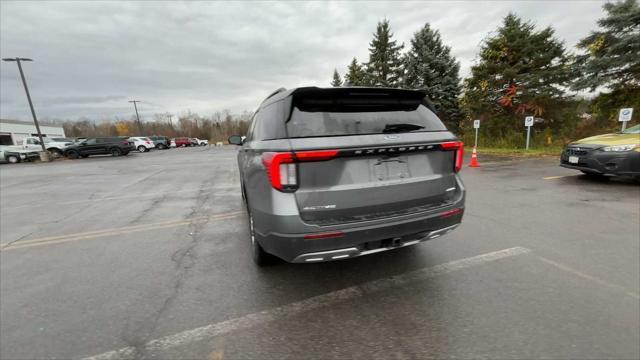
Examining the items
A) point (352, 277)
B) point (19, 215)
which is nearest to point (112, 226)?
point (19, 215)

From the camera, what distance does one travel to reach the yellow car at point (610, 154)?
5.93 metres

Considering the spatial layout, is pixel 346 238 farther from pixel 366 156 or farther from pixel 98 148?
pixel 98 148

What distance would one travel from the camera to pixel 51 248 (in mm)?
4117

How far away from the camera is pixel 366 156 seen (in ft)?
7.58

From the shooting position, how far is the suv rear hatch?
2215 millimetres

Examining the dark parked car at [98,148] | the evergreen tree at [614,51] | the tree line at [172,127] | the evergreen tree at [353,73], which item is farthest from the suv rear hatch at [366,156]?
the tree line at [172,127]

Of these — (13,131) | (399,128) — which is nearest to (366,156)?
(399,128)

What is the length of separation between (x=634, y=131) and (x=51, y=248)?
1150cm

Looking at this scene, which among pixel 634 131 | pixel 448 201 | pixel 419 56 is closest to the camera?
pixel 448 201

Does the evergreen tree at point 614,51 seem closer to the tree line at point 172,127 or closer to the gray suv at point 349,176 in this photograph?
the gray suv at point 349,176

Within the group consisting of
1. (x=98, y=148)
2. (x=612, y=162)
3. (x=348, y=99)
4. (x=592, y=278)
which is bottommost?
(x=592, y=278)

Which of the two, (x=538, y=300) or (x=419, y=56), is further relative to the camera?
(x=419, y=56)

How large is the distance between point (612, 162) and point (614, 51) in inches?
488

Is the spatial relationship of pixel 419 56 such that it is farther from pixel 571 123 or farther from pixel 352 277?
pixel 352 277
